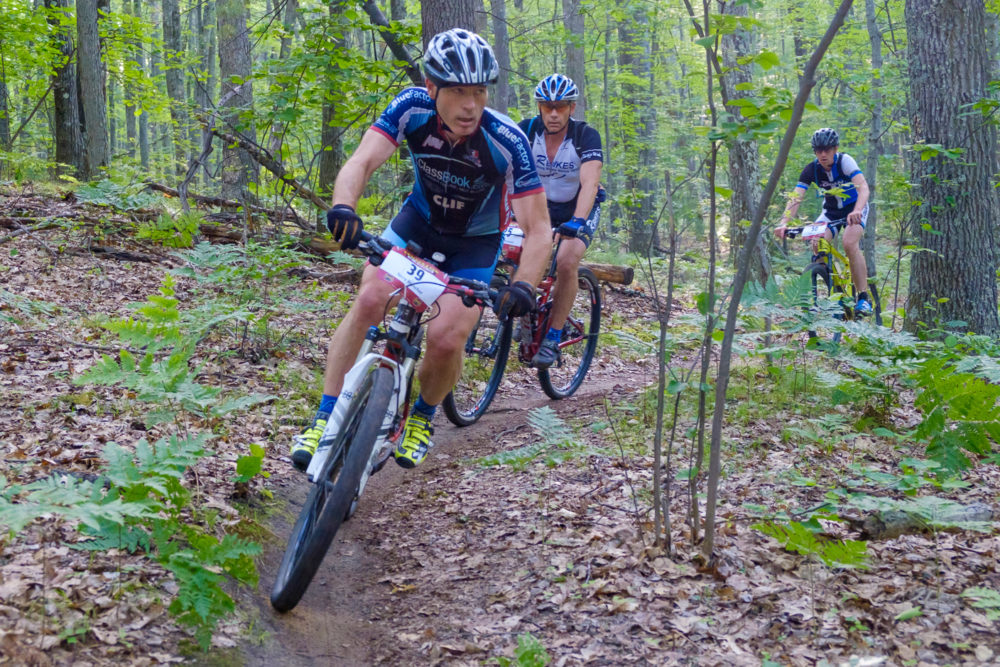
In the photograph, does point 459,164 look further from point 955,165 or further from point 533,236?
point 955,165

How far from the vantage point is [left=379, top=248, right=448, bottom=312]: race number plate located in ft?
11.6

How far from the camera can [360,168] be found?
390 cm

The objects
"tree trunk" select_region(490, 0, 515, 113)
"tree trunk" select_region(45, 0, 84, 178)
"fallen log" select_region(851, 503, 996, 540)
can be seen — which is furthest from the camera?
"tree trunk" select_region(45, 0, 84, 178)

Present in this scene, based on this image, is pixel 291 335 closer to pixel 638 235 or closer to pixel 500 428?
pixel 500 428

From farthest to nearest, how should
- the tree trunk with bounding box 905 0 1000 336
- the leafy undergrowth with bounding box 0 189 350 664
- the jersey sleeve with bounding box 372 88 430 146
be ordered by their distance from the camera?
the tree trunk with bounding box 905 0 1000 336, the jersey sleeve with bounding box 372 88 430 146, the leafy undergrowth with bounding box 0 189 350 664

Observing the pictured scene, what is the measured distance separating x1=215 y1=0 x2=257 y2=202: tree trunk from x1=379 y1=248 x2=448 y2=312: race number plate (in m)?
5.31

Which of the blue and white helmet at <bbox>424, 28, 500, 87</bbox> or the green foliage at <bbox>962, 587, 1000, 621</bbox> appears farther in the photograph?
the blue and white helmet at <bbox>424, 28, 500, 87</bbox>

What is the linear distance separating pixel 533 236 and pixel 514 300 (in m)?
0.72

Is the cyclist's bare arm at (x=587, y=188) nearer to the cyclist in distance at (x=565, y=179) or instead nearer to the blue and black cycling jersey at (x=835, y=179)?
the cyclist in distance at (x=565, y=179)

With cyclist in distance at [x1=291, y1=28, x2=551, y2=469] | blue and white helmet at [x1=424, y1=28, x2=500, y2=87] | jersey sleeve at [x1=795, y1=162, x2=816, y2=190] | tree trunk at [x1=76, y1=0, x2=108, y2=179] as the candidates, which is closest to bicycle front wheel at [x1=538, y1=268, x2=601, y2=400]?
cyclist in distance at [x1=291, y1=28, x2=551, y2=469]

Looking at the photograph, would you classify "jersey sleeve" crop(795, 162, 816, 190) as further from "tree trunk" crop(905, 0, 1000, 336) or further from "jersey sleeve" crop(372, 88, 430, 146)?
"jersey sleeve" crop(372, 88, 430, 146)

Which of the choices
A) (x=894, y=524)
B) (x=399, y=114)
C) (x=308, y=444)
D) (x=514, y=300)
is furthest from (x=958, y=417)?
(x=399, y=114)

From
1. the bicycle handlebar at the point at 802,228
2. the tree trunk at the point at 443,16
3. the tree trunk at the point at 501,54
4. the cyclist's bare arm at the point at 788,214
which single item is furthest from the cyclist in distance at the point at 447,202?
the tree trunk at the point at 501,54

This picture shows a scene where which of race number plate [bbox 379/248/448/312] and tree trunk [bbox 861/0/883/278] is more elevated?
tree trunk [bbox 861/0/883/278]
